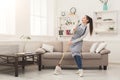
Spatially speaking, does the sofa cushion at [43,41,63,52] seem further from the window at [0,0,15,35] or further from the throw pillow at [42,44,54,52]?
the window at [0,0,15,35]

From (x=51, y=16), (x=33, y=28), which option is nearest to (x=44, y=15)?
(x=51, y=16)

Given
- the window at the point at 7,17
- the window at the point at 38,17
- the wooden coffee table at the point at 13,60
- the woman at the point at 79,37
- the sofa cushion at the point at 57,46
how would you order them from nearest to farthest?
1. the wooden coffee table at the point at 13,60
2. the woman at the point at 79,37
3. the window at the point at 7,17
4. the sofa cushion at the point at 57,46
5. the window at the point at 38,17

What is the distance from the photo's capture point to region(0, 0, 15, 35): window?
5.92 meters

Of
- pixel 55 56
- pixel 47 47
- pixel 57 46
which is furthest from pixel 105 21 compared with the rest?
pixel 55 56

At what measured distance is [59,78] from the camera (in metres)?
4.61

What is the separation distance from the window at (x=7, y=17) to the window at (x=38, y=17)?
1076 mm

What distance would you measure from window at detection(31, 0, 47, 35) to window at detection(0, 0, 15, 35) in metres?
1.08

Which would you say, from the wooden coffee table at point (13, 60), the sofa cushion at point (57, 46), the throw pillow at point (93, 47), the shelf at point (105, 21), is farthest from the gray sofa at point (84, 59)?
the shelf at point (105, 21)

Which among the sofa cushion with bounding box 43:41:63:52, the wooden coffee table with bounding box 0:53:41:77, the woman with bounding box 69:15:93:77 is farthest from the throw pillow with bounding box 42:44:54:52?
the woman with bounding box 69:15:93:77

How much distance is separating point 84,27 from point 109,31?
244 centimetres

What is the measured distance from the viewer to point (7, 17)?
20.1 feet

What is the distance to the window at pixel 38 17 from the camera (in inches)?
287

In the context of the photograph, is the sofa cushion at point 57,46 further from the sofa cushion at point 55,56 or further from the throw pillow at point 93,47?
the throw pillow at point 93,47

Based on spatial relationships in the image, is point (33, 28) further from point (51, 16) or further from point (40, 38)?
point (51, 16)
